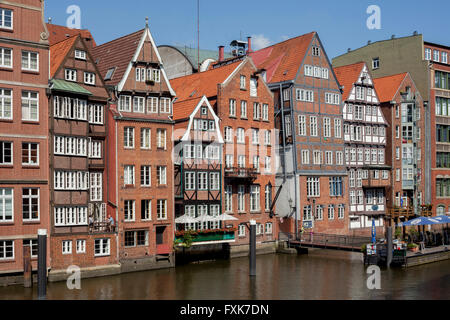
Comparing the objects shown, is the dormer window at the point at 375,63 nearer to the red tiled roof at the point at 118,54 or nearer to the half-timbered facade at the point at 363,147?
the half-timbered facade at the point at 363,147

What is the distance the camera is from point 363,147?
6556 cm

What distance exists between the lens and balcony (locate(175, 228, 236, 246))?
4625cm

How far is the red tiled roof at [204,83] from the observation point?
2144 inches

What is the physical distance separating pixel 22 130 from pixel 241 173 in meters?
20.7

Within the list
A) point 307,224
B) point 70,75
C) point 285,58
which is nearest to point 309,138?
point 307,224

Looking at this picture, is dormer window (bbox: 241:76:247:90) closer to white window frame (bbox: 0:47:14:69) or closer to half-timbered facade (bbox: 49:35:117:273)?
half-timbered facade (bbox: 49:35:117:273)

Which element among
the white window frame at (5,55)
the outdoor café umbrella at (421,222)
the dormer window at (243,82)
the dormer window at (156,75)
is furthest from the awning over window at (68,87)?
the outdoor café umbrella at (421,222)

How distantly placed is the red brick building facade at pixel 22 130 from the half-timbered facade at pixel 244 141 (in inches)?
681

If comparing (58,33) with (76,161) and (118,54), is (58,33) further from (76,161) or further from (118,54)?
(76,161)

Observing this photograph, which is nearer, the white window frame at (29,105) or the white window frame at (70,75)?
the white window frame at (29,105)

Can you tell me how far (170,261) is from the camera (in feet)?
149

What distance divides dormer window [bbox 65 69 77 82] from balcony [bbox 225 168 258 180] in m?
16.2

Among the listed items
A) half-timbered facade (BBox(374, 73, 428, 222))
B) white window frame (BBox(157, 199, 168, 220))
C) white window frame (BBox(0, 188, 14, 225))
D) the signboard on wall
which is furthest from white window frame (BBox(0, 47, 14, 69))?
half-timbered facade (BBox(374, 73, 428, 222))

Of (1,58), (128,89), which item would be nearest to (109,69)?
(128,89)
